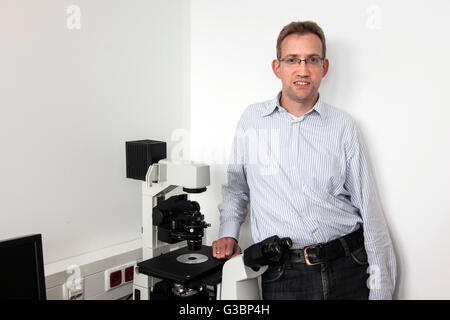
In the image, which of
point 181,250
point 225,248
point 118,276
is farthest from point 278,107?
point 118,276

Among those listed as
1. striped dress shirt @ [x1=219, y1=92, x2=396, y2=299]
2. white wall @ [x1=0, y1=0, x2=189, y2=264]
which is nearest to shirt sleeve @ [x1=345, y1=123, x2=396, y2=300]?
striped dress shirt @ [x1=219, y1=92, x2=396, y2=299]

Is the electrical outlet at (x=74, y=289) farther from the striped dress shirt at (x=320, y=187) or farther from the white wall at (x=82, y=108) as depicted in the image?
the striped dress shirt at (x=320, y=187)

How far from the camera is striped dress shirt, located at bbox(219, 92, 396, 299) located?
4.82 feet

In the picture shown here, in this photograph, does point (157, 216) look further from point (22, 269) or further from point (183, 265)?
point (22, 269)

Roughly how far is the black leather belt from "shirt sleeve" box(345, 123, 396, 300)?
62mm

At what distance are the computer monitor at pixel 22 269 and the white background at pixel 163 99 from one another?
0.38 m

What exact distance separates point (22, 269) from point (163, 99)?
3.52ft

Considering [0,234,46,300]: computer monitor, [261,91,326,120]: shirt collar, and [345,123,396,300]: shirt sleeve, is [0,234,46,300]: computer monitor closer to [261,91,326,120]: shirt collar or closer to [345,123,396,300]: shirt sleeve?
[261,91,326,120]: shirt collar

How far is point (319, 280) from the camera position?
1.43m

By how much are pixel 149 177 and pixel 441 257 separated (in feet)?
3.52

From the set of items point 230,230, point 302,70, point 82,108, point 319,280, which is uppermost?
point 302,70

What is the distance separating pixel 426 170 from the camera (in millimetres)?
1499
